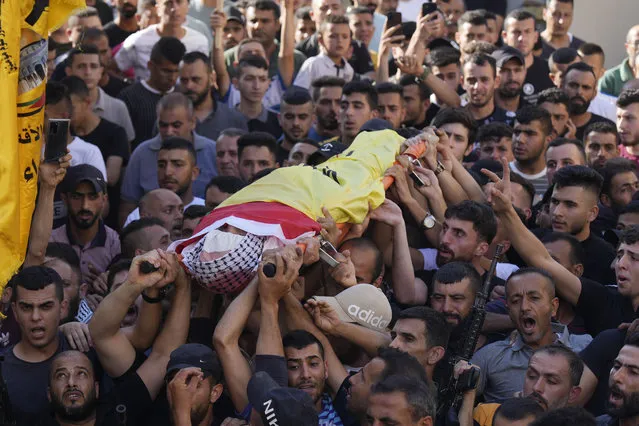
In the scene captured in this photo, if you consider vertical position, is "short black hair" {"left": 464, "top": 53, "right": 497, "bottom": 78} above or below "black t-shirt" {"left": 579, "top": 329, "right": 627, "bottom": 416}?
above

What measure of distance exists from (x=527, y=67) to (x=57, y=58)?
4068 millimetres

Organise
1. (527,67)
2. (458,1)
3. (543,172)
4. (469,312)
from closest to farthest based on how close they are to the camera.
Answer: (469,312)
(543,172)
(527,67)
(458,1)

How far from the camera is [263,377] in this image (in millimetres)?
5590

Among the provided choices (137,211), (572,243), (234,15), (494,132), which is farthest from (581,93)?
(137,211)

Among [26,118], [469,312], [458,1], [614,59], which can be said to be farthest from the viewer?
[614,59]

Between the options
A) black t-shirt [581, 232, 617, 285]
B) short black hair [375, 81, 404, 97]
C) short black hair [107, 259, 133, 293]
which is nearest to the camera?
short black hair [107, 259, 133, 293]

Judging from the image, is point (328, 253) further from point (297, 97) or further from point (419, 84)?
point (419, 84)

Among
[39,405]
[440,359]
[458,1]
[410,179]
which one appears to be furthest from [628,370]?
[458,1]

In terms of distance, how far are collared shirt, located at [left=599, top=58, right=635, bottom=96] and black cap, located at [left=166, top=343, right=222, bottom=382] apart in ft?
22.7

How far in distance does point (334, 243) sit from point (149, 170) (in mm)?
2802

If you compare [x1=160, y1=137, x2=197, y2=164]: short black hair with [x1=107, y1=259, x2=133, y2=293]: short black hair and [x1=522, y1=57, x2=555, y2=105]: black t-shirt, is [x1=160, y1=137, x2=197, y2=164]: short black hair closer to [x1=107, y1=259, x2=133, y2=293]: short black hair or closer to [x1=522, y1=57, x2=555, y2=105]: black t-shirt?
[x1=107, y1=259, x2=133, y2=293]: short black hair

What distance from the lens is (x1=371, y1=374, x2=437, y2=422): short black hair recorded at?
5.34 metres

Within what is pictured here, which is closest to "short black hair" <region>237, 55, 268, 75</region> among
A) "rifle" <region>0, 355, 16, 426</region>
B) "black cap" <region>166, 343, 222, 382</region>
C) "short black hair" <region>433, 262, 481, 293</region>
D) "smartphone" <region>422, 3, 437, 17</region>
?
"smartphone" <region>422, 3, 437, 17</region>

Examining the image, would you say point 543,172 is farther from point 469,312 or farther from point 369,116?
point 469,312
